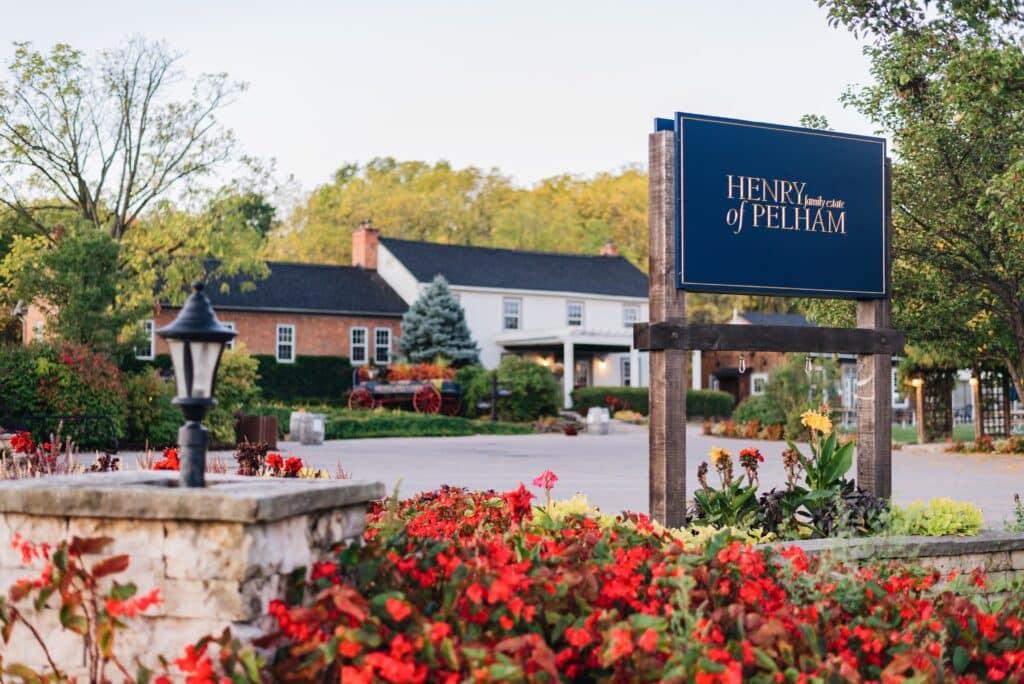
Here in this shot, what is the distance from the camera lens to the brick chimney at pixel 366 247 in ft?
154

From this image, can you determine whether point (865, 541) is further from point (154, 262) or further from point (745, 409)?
point (154, 262)

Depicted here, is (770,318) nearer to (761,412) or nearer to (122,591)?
(761,412)

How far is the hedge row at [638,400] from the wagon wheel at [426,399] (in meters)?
7.00

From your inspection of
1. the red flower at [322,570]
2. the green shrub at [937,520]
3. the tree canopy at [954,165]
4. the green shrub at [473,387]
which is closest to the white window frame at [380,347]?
the green shrub at [473,387]

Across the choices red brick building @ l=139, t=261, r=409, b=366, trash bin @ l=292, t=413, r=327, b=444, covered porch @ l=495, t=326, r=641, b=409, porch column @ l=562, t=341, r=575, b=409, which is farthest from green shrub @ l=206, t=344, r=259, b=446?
porch column @ l=562, t=341, r=575, b=409

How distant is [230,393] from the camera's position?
23.9m

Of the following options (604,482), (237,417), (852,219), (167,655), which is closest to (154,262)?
(237,417)

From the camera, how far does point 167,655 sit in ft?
13.5

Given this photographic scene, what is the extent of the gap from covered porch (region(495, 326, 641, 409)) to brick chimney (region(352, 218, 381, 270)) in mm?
6585

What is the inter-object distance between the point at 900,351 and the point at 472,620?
5604 millimetres

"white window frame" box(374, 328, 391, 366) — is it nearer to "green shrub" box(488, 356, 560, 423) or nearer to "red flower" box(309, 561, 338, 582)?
"green shrub" box(488, 356, 560, 423)

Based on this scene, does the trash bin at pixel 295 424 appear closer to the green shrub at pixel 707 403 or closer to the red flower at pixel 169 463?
the red flower at pixel 169 463

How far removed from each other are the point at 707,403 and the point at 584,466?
2476 centimetres

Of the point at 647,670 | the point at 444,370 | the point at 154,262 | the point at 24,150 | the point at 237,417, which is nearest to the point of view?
the point at 647,670
